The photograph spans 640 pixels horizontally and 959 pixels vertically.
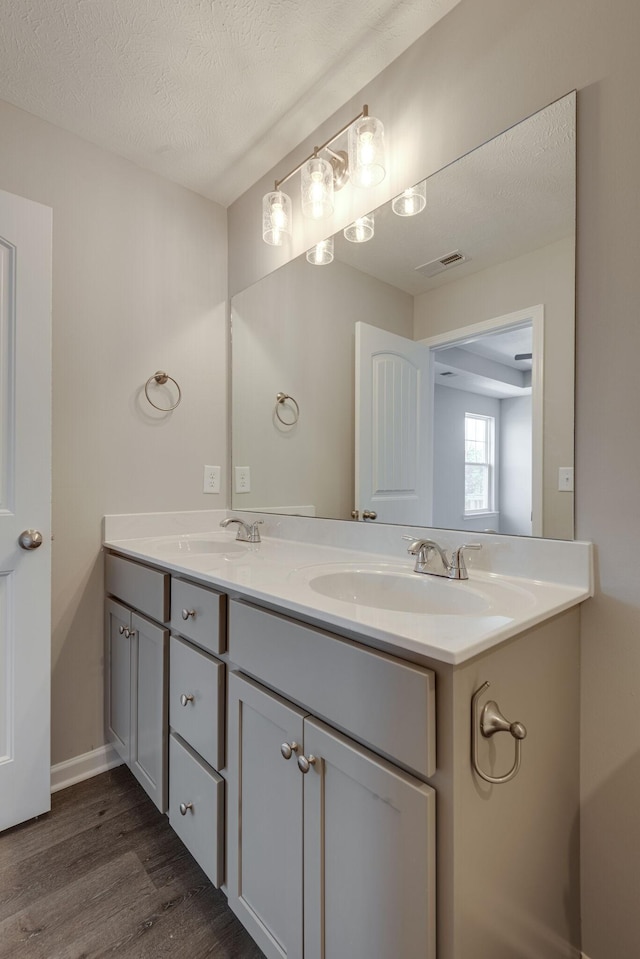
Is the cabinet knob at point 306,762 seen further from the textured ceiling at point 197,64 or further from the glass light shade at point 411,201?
the textured ceiling at point 197,64

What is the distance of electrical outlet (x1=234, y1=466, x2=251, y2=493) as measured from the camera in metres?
2.04

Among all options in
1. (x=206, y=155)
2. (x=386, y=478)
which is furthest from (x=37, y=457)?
(x=206, y=155)


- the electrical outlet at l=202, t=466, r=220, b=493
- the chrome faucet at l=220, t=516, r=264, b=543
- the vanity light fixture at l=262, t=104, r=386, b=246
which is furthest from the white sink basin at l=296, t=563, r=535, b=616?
the vanity light fixture at l=262, t=104, r=386, b=246

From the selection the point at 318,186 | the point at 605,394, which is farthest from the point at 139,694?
the point at 318,186

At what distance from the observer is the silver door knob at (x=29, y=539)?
1.44 m

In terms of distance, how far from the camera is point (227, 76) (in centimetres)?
146

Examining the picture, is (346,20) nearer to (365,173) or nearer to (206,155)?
(365,173)

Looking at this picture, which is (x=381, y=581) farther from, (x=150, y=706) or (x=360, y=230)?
(x=360, y=230)

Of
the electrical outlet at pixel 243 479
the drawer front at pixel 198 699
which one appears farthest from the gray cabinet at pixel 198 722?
the electrical outlet at pixel 243 479

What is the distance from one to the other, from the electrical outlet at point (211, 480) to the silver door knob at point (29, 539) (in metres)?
0.71

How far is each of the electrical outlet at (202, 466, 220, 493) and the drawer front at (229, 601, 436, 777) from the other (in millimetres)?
1095

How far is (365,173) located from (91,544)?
61.7 inches

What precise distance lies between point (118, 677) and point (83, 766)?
38cm

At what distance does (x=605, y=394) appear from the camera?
99 centimetres
